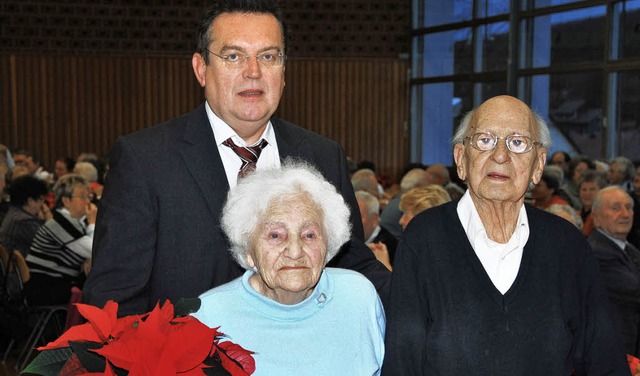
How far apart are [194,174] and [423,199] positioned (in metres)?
3.34

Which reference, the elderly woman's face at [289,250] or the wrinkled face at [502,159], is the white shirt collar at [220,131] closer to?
the elderly woman's face at [289,250]

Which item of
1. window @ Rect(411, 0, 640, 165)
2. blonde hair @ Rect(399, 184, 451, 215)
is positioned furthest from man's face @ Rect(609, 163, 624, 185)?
blonde hair @ Rect(399, 184, 451, 215)

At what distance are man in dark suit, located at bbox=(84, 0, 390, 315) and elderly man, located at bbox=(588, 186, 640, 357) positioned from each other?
10.0 ft

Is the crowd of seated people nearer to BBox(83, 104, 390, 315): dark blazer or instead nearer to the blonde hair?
the blonde hair

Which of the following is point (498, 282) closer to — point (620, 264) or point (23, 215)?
point (620, 264)

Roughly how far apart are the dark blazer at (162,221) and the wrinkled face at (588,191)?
231 inches

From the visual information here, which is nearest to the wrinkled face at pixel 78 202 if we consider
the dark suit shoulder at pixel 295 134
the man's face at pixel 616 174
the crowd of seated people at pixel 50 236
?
the crowd of seated people at pixel 50 236

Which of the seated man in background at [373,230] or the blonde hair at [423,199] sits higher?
the blonde hair at [423,199]

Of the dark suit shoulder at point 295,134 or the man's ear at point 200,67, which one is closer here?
the man's ear at point 200,67

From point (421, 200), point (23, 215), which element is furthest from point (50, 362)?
point (23, 215)

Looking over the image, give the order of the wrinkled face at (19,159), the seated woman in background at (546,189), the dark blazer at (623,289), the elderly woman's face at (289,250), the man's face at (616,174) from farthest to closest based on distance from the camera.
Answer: the wrinkled face at (19,159) < the man's face at (616,174) < the seated woman in background at (546,189) < the dark blazer at (623,289) < the elderly woman's face at (289,250)

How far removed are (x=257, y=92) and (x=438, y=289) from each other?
704 mm

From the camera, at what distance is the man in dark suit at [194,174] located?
219cm

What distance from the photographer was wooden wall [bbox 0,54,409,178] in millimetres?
15922
